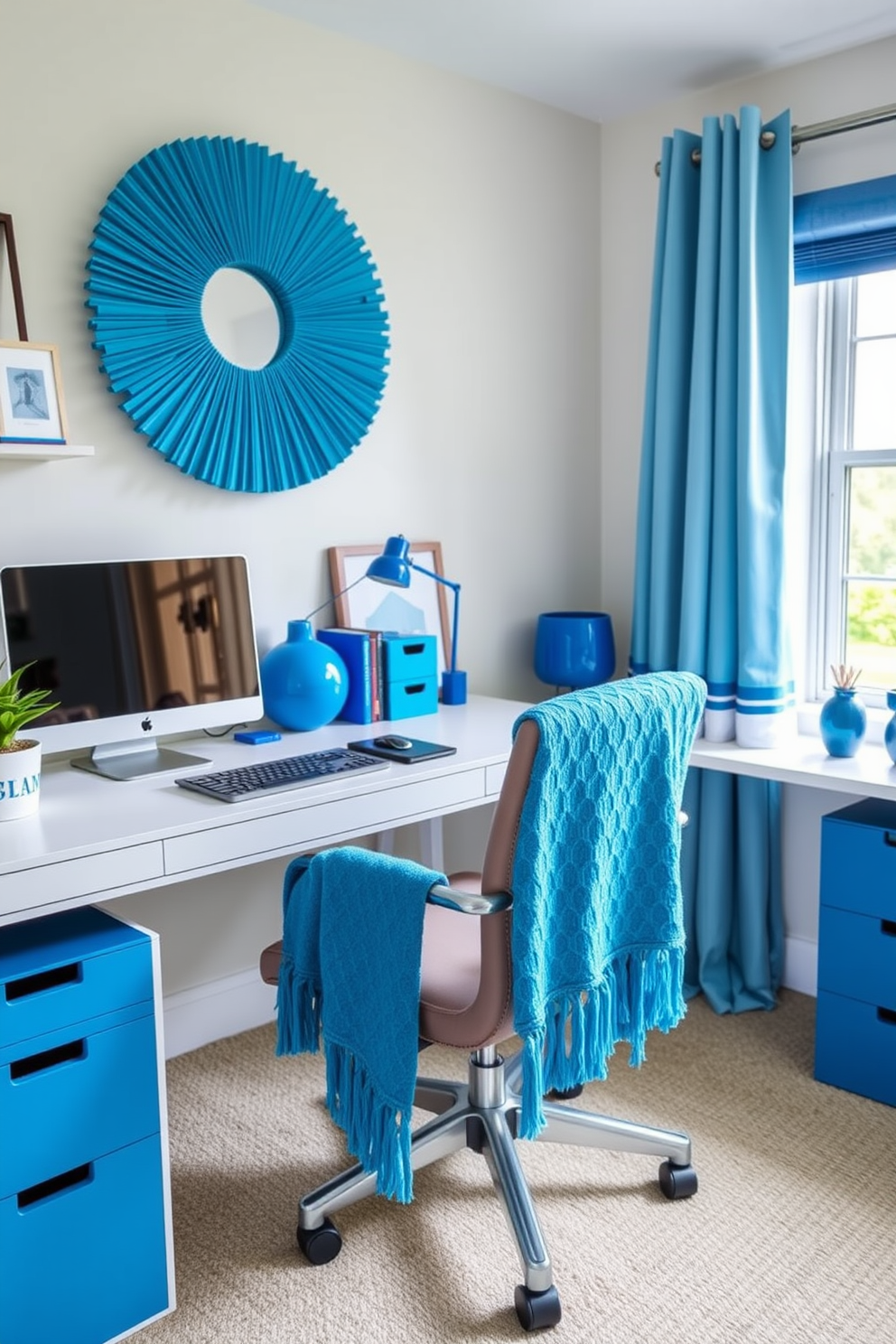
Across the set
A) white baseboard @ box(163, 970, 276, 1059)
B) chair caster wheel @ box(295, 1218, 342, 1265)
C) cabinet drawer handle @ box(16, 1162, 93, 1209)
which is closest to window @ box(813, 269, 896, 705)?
white baseboard @ box(163, 970, 276, 1059)

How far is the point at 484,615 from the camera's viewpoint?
317 centimetres

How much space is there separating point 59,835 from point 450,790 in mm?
797

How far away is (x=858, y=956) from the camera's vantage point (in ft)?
8.13

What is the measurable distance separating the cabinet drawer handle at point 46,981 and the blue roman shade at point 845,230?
89.9 inches

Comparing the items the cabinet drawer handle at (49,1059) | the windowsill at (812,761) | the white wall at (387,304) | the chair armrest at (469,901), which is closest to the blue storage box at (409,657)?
the white wall at (387,304)

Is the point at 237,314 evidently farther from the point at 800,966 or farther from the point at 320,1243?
the point at 800,966

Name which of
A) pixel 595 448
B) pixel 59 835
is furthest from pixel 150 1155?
pixel 595 448

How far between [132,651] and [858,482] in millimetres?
1851

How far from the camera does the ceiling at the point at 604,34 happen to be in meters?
2.51

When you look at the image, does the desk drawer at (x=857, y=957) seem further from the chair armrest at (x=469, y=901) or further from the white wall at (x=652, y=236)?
the chair armrest at (x=469, y=901)

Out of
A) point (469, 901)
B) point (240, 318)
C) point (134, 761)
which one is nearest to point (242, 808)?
point (134, 761)

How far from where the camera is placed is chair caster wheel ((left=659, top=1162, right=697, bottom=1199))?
2113 mm

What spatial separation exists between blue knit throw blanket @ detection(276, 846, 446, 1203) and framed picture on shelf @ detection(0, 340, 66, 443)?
3.15 feet

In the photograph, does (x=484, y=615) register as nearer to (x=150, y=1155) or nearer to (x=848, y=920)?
(x=848, y=920)
